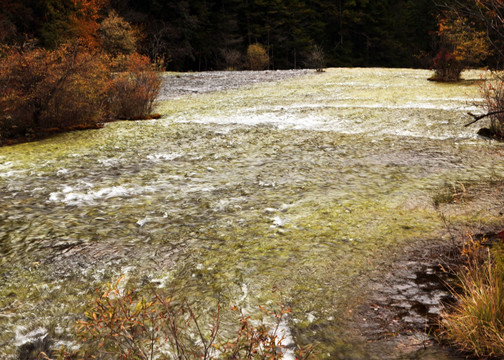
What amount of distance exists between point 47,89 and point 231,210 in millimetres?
6633

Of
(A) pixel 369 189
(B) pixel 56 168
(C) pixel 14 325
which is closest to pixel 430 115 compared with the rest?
(A) pixel 369 189

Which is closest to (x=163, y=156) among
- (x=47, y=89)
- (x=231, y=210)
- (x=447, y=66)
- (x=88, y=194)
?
(x=88, y=194)

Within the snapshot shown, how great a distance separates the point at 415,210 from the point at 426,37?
5284 cm

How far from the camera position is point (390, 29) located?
174ft

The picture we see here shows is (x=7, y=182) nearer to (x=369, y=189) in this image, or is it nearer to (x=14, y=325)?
(x=14, y=325)

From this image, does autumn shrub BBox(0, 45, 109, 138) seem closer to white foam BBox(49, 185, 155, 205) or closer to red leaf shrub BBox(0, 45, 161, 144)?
red leaf shrub BBox(0, 45, 161, 144)

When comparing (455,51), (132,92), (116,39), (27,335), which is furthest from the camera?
(116,39)

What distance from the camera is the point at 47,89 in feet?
31.1

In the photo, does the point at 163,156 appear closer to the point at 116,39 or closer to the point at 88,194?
the point at 88,194

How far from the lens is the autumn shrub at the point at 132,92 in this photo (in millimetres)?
12222

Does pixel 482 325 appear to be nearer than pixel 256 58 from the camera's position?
Yes

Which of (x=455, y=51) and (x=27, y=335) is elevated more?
(x=455, y=51)

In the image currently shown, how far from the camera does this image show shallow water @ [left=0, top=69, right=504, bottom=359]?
348 cm

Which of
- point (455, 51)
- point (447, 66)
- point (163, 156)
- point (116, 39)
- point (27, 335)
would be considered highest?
point (116, 39)
